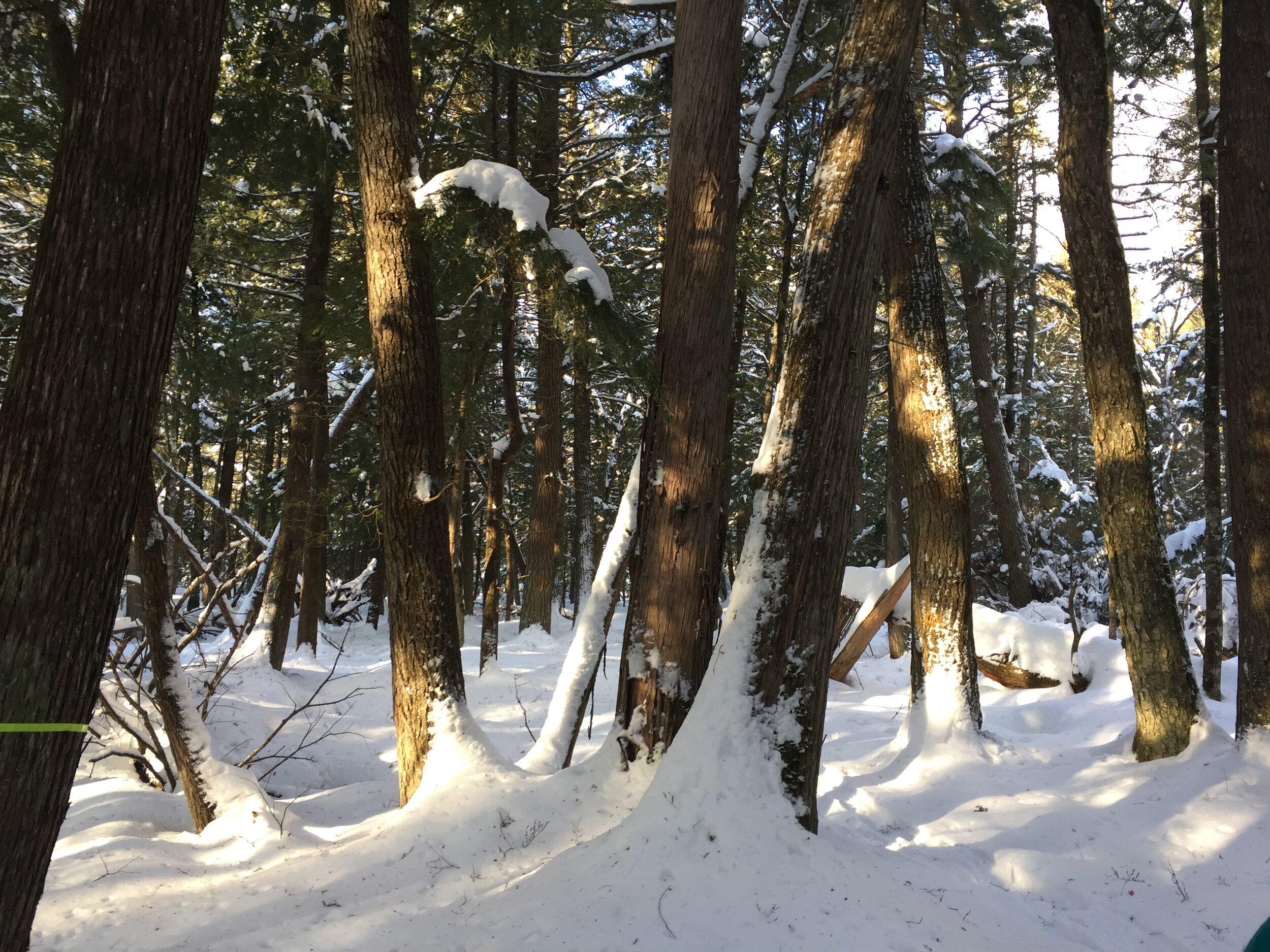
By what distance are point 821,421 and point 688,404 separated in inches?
48.3

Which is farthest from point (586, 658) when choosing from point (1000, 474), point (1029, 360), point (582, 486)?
point (1029, 360)

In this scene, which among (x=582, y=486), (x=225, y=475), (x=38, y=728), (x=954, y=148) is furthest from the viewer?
(x=225, y=475)

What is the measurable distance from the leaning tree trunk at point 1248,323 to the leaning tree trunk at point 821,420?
3267 millimetres

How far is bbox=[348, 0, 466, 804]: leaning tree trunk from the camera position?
17.6 feet

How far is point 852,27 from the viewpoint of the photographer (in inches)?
169

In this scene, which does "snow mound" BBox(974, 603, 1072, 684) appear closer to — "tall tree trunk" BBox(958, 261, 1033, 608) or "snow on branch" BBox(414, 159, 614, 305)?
"tall tree trunk" BBox(958, 261, 1033, 608)

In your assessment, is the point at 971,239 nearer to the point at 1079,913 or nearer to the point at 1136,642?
the point at 1136,642

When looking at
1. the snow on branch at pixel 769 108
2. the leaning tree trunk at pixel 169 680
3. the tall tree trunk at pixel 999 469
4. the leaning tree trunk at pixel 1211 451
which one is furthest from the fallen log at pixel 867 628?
the leaning tree trunk at pixel 169 680

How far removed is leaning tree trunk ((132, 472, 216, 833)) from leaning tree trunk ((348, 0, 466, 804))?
52.1 inches

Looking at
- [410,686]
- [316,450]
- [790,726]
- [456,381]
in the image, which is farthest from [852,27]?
[316,450]

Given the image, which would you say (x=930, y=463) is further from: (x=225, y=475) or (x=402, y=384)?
(x=225, y=475)

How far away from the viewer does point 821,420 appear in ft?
13.5

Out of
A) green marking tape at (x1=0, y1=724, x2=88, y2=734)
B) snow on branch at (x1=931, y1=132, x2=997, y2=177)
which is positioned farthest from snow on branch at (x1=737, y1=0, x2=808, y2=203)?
green marking tape at (x1=0, y1=724, x2=88, y2=734)

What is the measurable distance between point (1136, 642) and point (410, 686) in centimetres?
546
